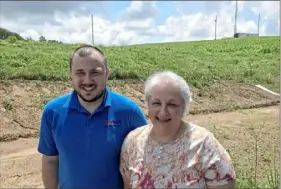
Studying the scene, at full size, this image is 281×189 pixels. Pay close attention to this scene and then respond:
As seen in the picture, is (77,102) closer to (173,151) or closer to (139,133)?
(139,133)

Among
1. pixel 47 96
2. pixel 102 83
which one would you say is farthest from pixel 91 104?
pixel 47 96

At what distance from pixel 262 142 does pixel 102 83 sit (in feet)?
18.3

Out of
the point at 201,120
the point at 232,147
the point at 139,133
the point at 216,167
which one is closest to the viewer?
the point at 216,167

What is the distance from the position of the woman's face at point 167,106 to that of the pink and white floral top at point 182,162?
0.08 m

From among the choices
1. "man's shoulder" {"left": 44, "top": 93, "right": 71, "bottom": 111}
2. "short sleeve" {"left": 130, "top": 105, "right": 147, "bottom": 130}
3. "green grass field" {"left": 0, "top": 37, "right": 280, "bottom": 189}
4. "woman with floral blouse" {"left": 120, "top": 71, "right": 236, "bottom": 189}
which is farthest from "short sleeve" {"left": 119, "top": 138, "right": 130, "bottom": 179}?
"green grass field" {"left": 0, "top": 37, "right": 280, "bottom": 189}

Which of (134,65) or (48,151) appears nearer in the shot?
(48,151)

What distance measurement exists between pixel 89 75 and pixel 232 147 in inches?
204

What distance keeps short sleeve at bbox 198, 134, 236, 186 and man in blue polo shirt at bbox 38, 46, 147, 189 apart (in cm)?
51

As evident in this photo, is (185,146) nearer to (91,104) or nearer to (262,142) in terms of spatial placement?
(91,104)

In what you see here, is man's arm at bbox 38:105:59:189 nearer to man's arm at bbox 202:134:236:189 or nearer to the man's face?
the man's face

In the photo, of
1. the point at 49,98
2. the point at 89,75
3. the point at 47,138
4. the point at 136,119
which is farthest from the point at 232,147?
the point at 89,75

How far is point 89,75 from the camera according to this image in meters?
2.46

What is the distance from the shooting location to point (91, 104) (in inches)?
100

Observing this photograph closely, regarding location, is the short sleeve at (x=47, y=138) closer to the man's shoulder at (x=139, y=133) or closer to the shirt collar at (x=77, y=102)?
the shirt collar at (x=77, y=102)
